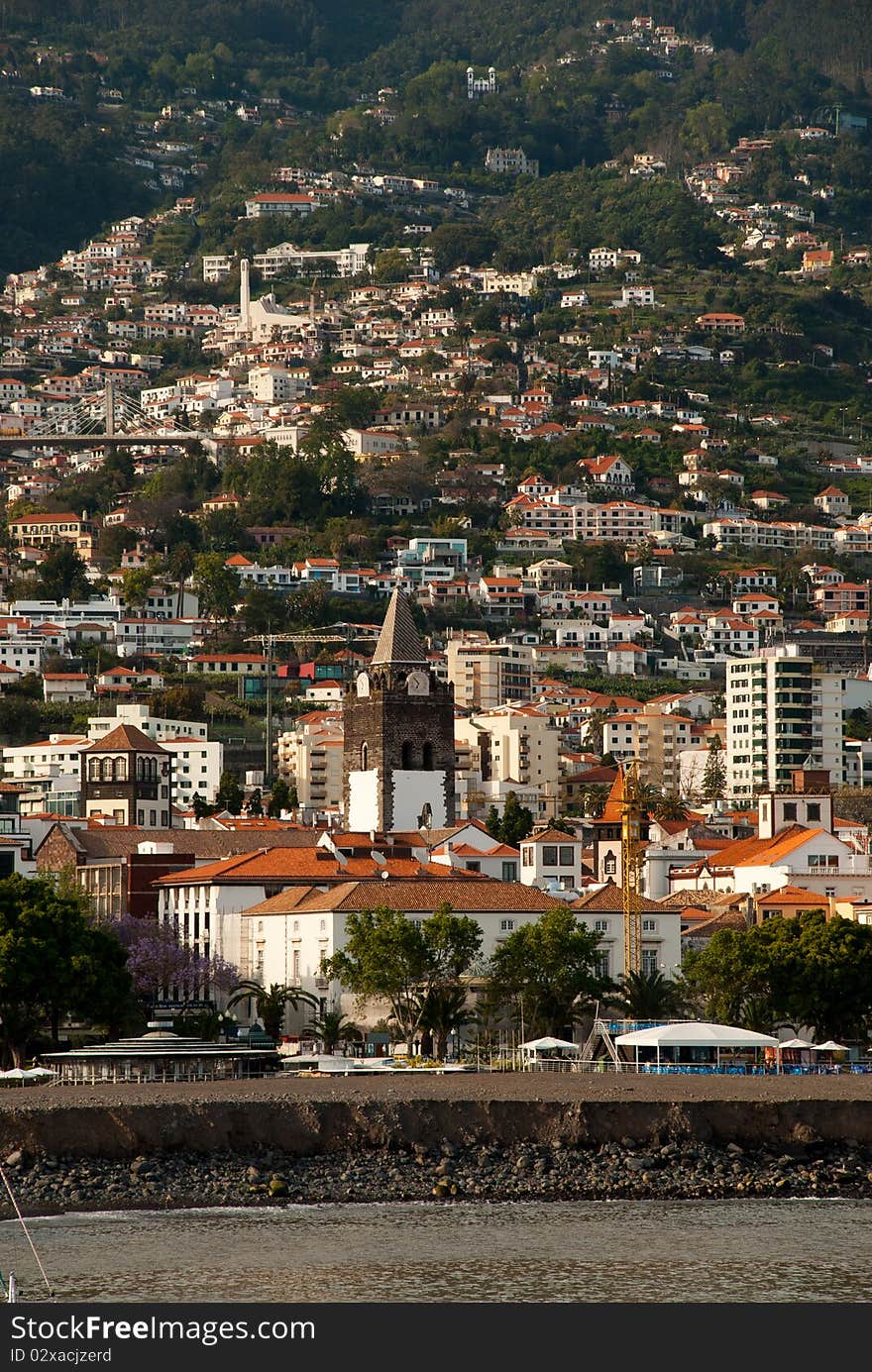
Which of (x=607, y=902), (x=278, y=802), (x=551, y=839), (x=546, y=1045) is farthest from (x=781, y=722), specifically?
(x=546, y=1045)

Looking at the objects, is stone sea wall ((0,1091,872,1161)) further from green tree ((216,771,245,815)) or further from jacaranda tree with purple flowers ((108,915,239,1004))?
green tree ((216,771,245,815))

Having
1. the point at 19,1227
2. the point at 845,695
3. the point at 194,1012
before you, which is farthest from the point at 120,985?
the point at 845,695

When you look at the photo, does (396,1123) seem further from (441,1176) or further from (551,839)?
(551,839)

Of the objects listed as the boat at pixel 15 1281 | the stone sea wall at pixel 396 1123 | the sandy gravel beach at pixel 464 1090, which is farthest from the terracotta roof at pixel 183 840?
the boat at pixel 15 1281

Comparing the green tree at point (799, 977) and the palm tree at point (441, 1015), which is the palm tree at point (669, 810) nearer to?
the green tree at point (799, 977)

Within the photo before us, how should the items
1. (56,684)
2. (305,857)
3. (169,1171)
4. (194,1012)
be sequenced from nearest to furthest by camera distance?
1. (169,1171)
2. (194,1012)
3. (305,857)
4. (56,684)
